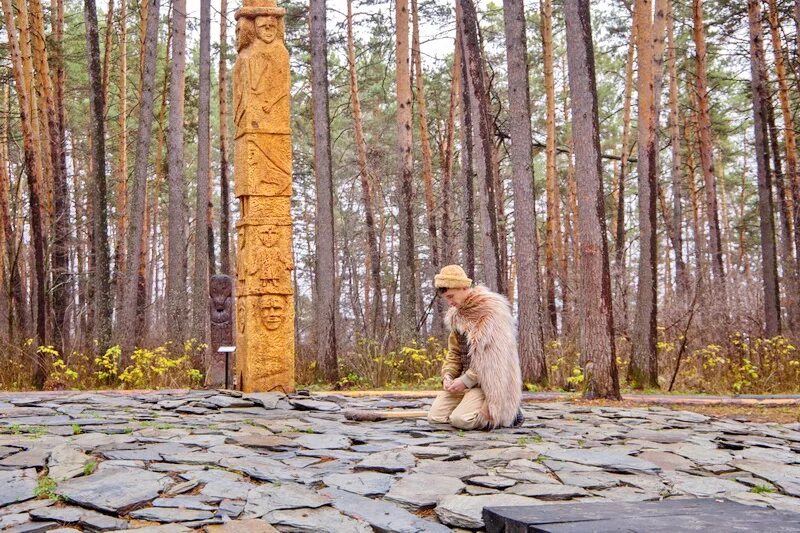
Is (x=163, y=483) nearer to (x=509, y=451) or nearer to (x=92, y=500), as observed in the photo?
(x=92, y=500)

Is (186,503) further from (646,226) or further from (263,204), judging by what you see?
(646,226)

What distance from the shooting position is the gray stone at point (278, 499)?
14.3 ft

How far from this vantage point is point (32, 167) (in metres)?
12.6

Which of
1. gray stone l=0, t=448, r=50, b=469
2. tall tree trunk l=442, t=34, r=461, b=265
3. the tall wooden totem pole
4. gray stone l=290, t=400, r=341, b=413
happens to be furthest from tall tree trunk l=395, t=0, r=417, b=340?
gray stone l=0, t=448, r=50, b=469

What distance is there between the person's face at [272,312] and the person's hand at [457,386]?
3.76m

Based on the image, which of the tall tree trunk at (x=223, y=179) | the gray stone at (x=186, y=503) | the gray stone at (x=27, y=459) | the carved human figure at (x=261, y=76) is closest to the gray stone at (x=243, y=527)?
the gray stone at (x=186, y=503)

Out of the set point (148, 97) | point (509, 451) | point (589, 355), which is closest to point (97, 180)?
point (148, 97)

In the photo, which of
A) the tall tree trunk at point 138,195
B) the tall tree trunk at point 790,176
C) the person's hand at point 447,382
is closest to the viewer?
the person's hand at point 447,382

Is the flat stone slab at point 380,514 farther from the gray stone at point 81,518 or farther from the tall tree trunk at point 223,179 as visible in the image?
the tall tree trunk at point 223,179

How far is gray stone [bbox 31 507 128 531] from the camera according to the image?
13.0 ft

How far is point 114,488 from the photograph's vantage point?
181 inches

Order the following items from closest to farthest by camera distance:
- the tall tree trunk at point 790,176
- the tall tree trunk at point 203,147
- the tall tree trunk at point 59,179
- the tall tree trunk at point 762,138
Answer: the tall tree trunk at point 762,138
the tall tree trunk at point 59,179
the tall tree trunk at point 790,176
the tall tree trunk at point 203,147

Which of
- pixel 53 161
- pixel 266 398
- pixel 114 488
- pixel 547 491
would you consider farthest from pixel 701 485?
pixel 53 161

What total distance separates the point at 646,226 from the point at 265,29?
7100 mm
